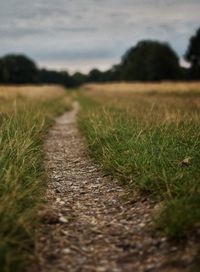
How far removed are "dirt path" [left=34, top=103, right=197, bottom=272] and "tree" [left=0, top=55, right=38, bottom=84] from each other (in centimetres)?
7347

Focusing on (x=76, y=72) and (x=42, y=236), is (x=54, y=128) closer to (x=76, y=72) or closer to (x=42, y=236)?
(x=42, y=236)

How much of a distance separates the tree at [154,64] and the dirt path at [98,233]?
2324 inches

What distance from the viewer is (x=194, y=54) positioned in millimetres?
60719

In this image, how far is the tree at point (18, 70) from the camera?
79819 millimetres

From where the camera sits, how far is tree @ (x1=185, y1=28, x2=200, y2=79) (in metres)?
60.4

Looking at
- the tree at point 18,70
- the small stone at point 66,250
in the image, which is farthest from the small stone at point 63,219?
the tree at point 18,70

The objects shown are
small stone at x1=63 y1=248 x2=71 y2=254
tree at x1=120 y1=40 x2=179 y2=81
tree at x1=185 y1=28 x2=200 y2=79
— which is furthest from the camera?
tree at x1=120 y1=40 x2=179 y2=81

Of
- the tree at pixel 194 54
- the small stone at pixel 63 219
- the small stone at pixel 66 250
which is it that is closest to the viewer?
the small stone at pixel 66 250

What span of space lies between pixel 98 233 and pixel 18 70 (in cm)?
8518

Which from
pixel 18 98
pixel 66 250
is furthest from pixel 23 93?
pixel 66 250

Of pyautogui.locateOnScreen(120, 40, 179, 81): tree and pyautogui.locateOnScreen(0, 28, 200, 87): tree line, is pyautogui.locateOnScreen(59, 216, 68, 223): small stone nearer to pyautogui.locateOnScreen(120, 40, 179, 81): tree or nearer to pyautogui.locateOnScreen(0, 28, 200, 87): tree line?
pyautogui.locateOnScreen(0, 28, 200, 87): tree line

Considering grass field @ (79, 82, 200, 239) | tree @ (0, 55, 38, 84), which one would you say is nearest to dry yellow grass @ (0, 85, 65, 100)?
grass field @ (79, 82, 200, 239)

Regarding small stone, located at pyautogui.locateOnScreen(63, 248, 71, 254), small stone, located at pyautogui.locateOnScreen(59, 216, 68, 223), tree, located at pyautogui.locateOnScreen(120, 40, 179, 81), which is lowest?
small stone, located at pyautogui.locateOnScreen(63, 248, 71, 254)

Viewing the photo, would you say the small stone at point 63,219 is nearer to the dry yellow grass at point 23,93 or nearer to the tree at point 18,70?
the dry yellow grass at point 23,93
